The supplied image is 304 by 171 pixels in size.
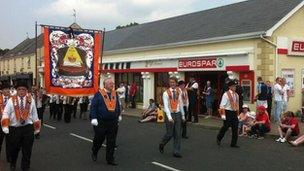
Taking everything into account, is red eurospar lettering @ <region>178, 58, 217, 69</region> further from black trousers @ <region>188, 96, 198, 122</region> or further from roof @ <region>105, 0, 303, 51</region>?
black trousers @ <region>188, 96, 198, 122</region>

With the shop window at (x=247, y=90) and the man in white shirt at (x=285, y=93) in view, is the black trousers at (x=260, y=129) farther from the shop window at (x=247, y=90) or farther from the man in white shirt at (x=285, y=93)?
the shop window at (x=247, y=90)

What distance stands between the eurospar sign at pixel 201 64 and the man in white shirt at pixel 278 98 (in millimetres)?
3936

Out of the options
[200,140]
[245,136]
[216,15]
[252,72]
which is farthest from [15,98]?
[216,15]

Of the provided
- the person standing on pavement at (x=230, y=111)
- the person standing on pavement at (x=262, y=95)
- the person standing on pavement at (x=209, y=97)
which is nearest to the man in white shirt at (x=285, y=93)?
the person standing on pavement at (x=262, y=95)

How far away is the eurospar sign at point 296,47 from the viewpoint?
22.4 m

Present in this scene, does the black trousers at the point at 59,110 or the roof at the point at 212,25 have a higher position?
the roof at the point at 212,25

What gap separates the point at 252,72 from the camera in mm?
22250

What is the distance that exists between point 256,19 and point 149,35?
1128cm

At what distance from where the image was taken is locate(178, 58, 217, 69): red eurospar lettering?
2426 cm

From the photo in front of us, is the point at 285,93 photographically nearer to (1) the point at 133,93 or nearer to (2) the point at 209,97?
(2) the point at 209,97

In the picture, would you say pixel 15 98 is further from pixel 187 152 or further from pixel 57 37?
pixel 57 37

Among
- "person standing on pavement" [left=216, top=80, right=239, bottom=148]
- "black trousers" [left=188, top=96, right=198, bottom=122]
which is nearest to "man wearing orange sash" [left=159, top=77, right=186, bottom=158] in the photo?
"person standing on pavement" [left=216, top=80, right=239, bottom=148]

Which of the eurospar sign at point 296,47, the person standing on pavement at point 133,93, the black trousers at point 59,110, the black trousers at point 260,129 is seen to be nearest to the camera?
the black trousers at point 260,129

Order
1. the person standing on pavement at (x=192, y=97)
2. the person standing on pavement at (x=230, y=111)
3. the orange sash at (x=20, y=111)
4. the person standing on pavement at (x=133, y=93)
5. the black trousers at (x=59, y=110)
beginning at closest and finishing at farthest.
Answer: the orange sash at (x=20, y=111) → the person standing on pavement at (x=230, y=111) → the person standing on pavement at (x=192, y=97) → the black trousers at (x=59, y=110) → the person standing on pavement at (x=133, y=93)
